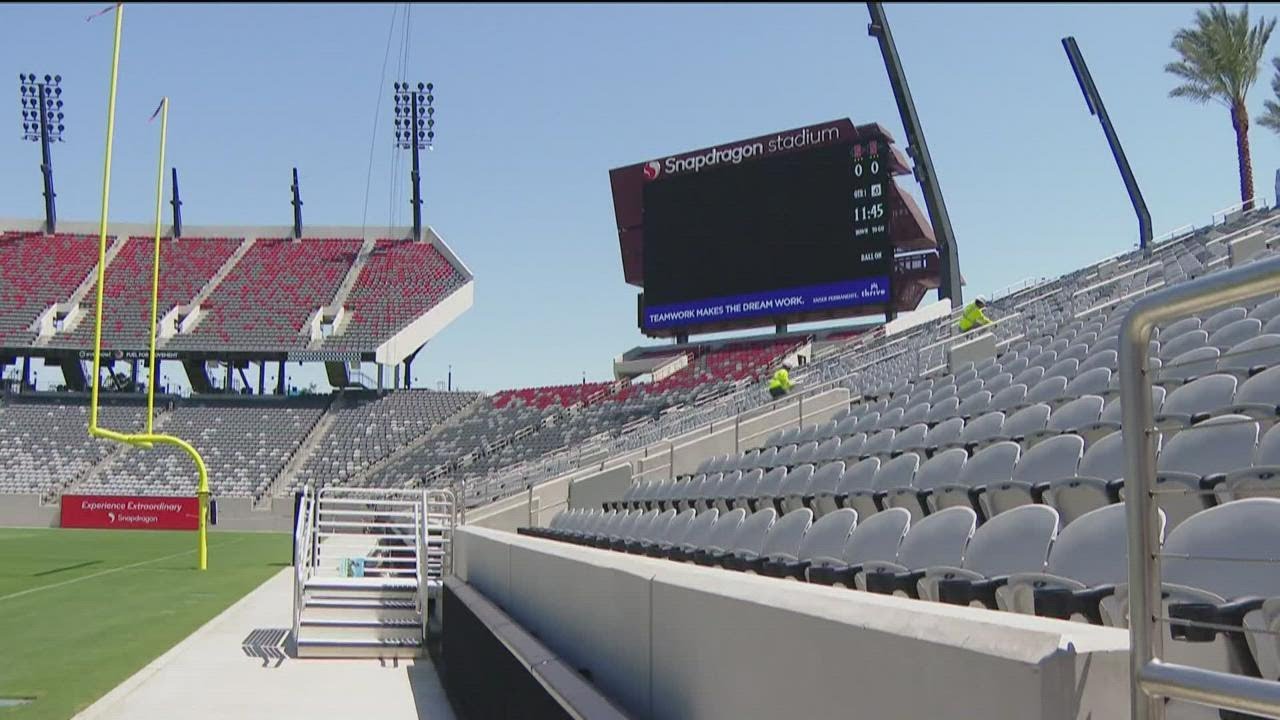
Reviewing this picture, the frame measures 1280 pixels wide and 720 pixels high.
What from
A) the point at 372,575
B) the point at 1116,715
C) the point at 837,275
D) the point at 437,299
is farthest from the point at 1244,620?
the point at 437,299

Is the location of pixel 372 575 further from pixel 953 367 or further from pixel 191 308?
pixel 191 308

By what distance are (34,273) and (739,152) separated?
3204 cm

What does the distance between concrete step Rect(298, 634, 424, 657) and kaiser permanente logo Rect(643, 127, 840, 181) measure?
74.6 feet

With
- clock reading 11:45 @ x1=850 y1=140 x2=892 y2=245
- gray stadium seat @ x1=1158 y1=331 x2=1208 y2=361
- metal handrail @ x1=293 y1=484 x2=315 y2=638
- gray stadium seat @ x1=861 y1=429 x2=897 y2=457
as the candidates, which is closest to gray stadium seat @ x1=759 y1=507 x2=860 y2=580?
gray stadium seat @ x1=861 y1=429 x2=897 y2=457

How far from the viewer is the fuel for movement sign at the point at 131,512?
113 feet

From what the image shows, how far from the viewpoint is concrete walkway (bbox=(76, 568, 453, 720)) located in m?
7.80

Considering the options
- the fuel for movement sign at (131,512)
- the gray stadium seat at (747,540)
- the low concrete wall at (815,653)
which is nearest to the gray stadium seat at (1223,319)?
the gray stadium seat at (747,540)

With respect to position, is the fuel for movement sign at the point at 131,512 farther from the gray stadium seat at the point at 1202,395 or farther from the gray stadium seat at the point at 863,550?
the gray stadium seat at the point at 863,550

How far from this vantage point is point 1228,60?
→ 1185 inches

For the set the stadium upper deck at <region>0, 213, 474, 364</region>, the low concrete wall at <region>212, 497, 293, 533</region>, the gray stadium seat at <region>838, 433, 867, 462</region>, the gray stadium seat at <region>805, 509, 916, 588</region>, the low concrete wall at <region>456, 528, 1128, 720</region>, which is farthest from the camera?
the stadium upper deck at <region>0, 213, 474, 364</region>

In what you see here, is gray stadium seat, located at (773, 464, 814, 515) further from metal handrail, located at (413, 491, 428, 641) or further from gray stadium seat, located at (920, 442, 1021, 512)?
metal handrail, located at (413, 491, 428, 641)

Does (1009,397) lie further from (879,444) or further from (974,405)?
(879,444)

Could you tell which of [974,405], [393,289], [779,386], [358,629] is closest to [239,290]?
[393,289]

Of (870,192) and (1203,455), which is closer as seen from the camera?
(1203,455)
